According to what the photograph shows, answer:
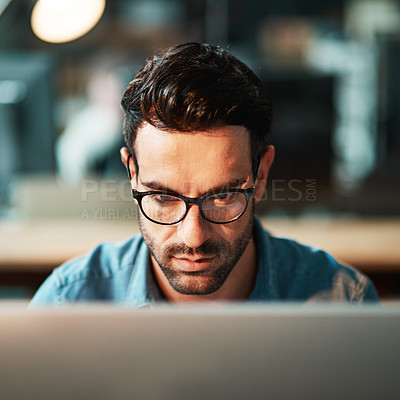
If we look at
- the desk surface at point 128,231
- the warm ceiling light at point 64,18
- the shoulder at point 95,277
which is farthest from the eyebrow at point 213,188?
the desk surface at point 128,231

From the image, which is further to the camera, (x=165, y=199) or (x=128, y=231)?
(x=128, y=231)

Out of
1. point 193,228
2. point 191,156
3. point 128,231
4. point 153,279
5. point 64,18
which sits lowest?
point 128,231

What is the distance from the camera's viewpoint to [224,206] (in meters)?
0.71

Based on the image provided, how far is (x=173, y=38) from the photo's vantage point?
145 inches

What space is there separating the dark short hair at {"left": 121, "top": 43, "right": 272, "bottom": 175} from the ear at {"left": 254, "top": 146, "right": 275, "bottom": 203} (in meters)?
0.03

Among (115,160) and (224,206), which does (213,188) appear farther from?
(115,160)

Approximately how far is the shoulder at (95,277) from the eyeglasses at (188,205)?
0.60 ft

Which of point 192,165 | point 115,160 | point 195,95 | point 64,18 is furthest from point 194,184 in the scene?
point 115,160

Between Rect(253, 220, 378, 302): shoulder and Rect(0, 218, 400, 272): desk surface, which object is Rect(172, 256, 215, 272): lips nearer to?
Rect(253, 220, 378, 302): shoulder

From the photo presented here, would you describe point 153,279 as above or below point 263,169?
below

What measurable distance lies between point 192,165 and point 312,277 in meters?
0.37

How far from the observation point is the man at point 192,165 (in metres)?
0.68

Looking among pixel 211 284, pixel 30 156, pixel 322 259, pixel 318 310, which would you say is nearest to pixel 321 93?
pixel 30 156

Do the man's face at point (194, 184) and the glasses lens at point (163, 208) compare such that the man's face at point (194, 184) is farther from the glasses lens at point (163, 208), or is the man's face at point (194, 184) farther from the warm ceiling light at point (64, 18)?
the warm ceiling light at point (64, 18)
